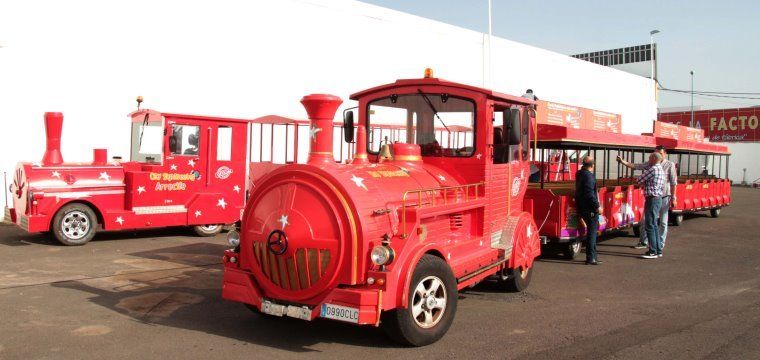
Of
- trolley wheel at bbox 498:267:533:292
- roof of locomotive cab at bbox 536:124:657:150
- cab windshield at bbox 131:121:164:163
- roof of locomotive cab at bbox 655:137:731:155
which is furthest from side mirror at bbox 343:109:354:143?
roof of locomotive cab at bbox 655:137:731:155

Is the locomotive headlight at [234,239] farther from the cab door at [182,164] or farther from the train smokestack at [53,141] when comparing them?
the train smokestack at [53,141]

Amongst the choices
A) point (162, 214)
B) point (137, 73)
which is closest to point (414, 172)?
point (162, 214)

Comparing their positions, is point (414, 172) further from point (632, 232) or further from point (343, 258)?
point (632, 232)

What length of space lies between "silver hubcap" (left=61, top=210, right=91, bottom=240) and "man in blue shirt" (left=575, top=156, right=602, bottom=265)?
8330 mm

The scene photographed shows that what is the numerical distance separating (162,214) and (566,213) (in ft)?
23.6

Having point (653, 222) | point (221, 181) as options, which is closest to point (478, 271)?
point (653, 222)

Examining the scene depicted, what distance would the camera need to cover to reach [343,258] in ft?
15.6

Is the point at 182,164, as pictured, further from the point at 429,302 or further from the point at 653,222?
the point at 653,222

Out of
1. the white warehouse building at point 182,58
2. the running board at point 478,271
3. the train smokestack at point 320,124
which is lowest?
the running board at point 478,271

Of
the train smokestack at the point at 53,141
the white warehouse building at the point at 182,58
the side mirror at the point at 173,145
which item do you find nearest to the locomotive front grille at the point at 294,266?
the side mirror at the point at 173,145

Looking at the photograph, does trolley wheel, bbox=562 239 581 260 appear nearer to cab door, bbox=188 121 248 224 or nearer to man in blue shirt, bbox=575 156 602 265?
man in blue shirt, bbox=575 156 602 265

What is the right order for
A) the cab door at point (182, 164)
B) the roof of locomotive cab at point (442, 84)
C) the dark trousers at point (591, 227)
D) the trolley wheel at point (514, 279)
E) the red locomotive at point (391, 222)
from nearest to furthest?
the red locomotive at point (391, 222), the roof of locomotive cab at point (442, 84), the trolley wheel at point (514, 279), the dark trousers at point (591, 227), the cab door at point (182, 164)

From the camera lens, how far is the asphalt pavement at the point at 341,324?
5.00 m

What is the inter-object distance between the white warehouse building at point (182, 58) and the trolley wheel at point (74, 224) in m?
4.45
